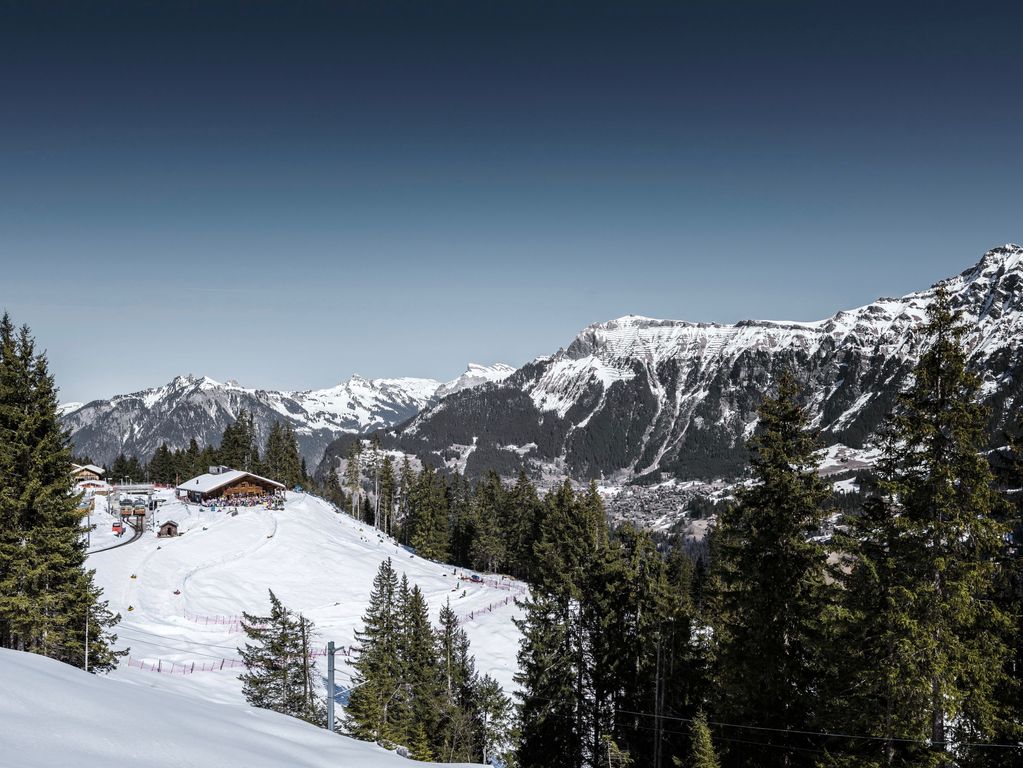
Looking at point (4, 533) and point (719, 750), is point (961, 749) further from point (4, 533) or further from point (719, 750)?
point (4, 533)

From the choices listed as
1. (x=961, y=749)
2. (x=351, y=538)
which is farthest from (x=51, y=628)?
(x=351, y=538)

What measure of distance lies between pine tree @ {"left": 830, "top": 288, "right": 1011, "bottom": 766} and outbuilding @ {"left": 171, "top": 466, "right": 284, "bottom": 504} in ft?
293

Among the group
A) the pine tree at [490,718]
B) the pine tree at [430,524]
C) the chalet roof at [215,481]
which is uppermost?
the chalet roof at [215,481]

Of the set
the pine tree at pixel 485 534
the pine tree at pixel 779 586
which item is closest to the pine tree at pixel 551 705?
the pine tree at pixel 779 586

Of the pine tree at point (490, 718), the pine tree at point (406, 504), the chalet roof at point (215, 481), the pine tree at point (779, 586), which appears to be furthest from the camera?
the pine tree at point (406, 504)

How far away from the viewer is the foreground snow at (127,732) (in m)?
5.97

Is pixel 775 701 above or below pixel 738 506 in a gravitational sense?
below

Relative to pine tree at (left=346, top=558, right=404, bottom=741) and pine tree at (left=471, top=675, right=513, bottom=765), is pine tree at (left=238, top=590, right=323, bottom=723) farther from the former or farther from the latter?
pine tree at (left=471, top=675, right=513, bottom=765)

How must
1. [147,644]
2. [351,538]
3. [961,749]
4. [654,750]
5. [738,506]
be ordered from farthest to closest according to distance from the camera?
[351,538]
[147,644]
[654,750]
[738,506]
[961,749]

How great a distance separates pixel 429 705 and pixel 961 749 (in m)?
27.9

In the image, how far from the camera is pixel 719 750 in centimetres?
2372

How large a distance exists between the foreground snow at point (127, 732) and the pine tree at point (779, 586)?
1437cm

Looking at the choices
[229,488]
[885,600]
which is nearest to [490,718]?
[885,600]

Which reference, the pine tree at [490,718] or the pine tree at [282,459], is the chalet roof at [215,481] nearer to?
the pine tree at [282,459]
